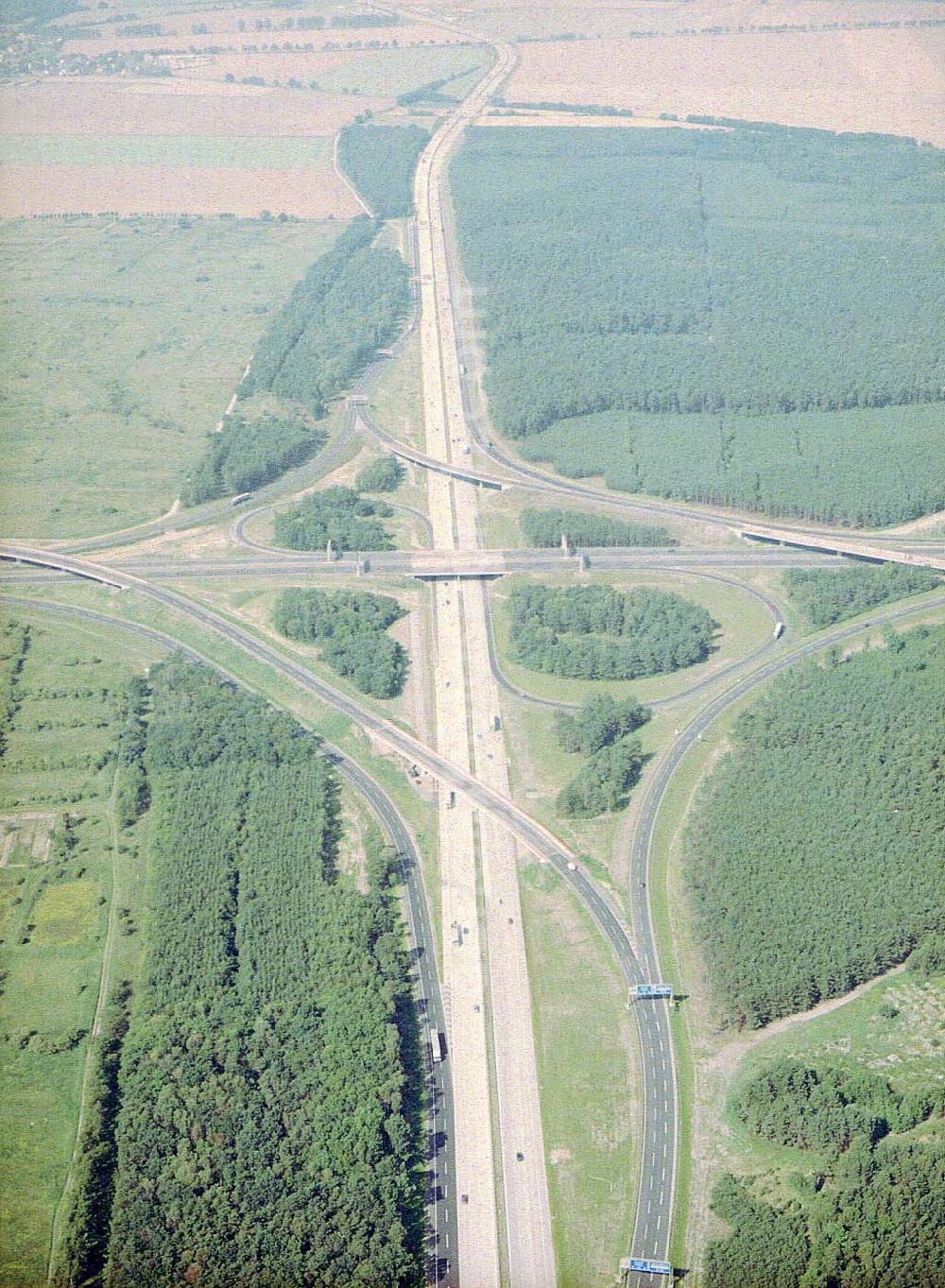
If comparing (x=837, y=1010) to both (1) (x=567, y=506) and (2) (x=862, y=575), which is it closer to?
(2) (x=862, y=575)

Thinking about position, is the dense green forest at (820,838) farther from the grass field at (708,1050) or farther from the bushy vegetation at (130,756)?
the bushy vegetation at (130,756)

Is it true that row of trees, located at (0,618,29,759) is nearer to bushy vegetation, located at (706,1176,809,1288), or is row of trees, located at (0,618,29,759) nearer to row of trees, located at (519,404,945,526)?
row of trees, located at (519,404,945,526)

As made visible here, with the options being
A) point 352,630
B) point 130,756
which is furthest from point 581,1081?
point 352,630

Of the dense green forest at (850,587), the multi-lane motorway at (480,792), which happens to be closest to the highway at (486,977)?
the multi-lane motorway at (480,792)

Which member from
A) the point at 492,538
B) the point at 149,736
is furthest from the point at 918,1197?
the point at 492,538

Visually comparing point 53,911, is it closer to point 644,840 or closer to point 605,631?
point 644,840
